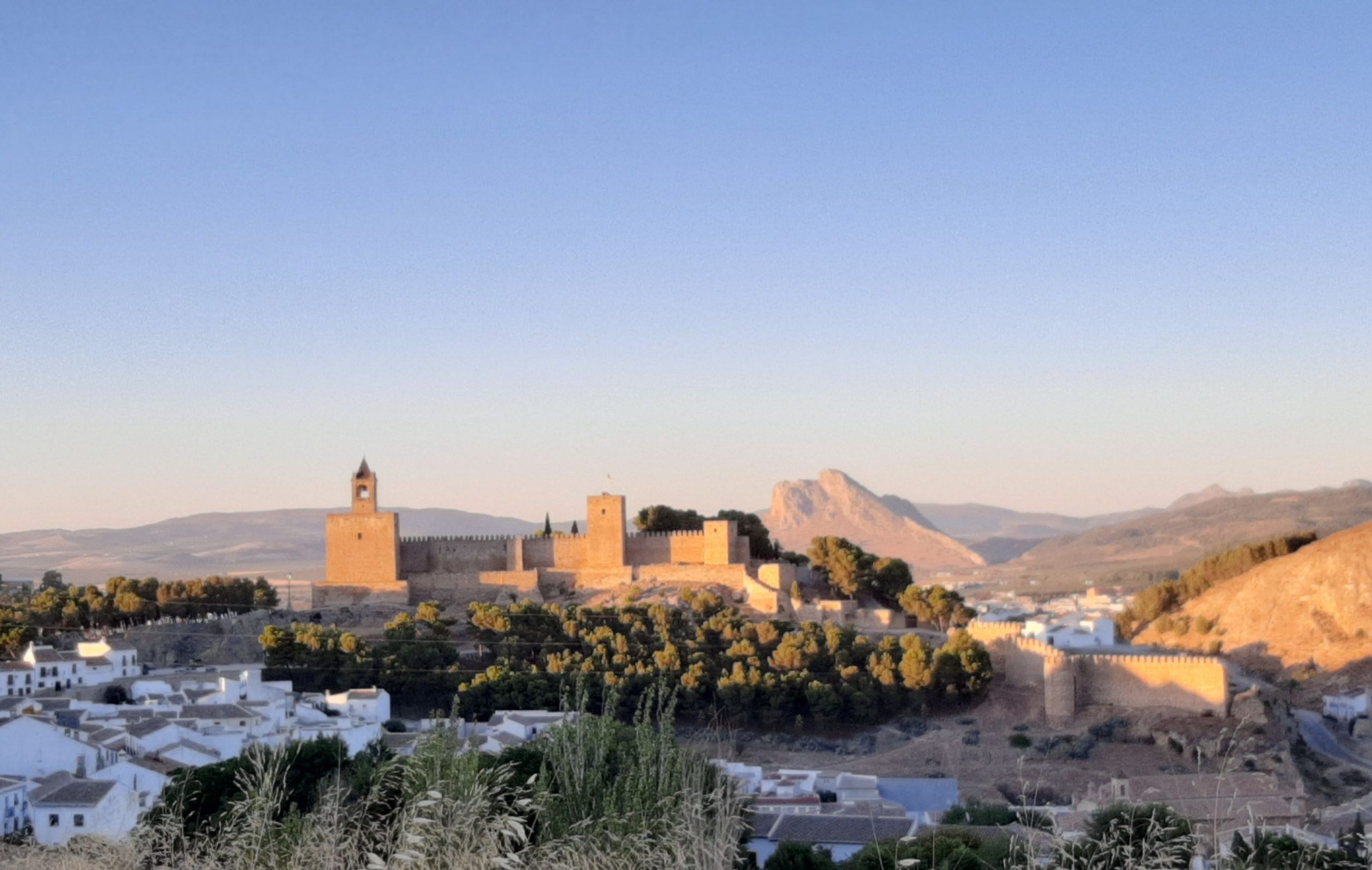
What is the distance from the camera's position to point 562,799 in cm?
539

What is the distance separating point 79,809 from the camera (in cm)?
1492

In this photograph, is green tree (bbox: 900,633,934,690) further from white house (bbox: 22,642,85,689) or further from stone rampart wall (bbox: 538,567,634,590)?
white house (bbox: 22,642,85,689)

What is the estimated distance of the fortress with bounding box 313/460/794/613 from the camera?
102 ft

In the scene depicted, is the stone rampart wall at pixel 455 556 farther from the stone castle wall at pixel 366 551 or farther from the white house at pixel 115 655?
the white house at pixel 115 655

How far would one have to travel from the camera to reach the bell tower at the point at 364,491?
33.2 metres

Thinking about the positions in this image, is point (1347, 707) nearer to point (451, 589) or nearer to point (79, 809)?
point (451, 589)

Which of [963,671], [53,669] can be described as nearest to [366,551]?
[53,669]

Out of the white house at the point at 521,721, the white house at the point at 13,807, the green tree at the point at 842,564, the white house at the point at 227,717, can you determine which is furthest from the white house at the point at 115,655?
the green tree at the point at 842,564

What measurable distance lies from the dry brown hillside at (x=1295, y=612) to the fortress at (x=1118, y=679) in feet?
16.7

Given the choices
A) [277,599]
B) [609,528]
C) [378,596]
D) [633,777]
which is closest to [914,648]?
[609,528]

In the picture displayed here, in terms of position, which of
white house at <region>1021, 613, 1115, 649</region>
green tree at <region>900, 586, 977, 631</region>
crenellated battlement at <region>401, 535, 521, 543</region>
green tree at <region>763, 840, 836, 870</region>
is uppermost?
crenellated battlement at <region>401, 535, 521, 543</region>

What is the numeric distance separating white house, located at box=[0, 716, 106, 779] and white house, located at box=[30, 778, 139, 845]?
1.48m

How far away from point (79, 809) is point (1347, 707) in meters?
19.2

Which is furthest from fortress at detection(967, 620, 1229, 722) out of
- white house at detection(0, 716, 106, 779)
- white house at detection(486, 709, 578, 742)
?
white house at detection(0, 716, 106, 779)
